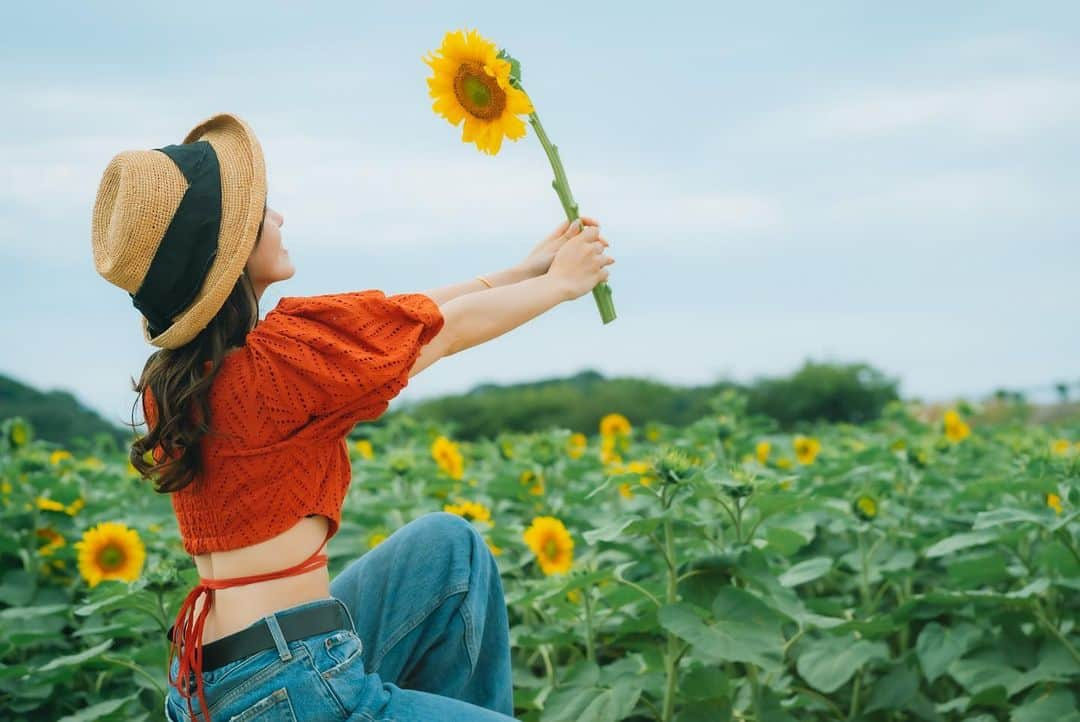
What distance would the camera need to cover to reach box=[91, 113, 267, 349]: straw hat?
2.10 metres

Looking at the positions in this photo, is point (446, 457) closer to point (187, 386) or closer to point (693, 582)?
point (693, 582)

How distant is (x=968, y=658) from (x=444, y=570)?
1652 millimetres

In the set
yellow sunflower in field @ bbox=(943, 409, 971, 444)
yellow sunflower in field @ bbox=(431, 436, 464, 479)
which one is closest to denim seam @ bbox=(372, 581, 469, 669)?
yellow sunflower in field @ bbox=(431, 436, 464, 479)

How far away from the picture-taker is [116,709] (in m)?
3.06

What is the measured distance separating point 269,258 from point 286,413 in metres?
0.28

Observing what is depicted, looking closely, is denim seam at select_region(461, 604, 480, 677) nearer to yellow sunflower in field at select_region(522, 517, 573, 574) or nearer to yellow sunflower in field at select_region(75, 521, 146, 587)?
yellow sunflower in field at select_region(522, 517, 573, 574)

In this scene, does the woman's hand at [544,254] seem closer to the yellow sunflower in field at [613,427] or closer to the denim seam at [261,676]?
the denim seam at [261,676]

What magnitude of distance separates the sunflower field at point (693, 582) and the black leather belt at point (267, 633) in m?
0.70

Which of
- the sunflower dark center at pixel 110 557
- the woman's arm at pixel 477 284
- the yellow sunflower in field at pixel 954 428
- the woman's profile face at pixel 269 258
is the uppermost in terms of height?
the woman's profile face at pixel 269 258

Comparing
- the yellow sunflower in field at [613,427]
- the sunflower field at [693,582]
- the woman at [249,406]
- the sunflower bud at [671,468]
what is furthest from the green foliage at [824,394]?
the woman at [249,406]

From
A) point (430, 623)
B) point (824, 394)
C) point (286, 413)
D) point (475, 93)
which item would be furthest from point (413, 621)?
point (824, 394)

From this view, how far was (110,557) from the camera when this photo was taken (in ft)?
11.6

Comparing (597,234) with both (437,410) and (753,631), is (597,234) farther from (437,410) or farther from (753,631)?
(437,410)

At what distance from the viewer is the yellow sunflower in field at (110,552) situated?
139 inches
